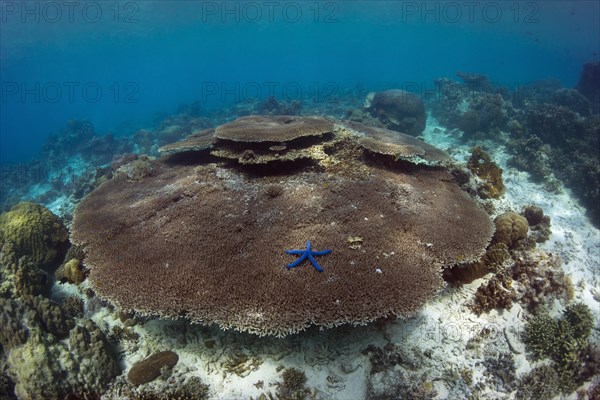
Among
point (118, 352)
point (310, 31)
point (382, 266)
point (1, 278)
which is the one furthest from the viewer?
point (310, 31)

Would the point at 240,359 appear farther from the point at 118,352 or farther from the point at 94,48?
the point at 94,48

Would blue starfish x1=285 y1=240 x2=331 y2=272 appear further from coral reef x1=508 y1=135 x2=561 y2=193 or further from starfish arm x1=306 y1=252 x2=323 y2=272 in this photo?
coral reef x1=508 y1=135 x2=561 y2=193

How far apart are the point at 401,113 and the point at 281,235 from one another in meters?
15.3

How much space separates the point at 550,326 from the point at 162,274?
6.97 metres

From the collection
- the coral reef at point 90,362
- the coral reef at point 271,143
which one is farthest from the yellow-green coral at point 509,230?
the coral reef at point 90,362

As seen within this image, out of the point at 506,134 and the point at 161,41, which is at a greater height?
the point at 161,41

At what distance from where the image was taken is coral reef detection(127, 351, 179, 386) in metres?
4.83

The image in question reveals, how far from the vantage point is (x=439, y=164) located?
8250mm

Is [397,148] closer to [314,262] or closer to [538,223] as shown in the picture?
[314,262]

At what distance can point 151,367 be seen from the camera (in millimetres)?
4898

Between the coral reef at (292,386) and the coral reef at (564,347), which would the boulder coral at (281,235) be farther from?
the coral reef at (564,347)

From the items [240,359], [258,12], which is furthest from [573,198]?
[258,12]

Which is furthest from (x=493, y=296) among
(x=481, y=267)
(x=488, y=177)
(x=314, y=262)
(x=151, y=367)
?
(x=151, y=367)

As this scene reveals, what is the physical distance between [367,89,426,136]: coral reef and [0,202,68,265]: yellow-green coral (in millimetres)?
15919
